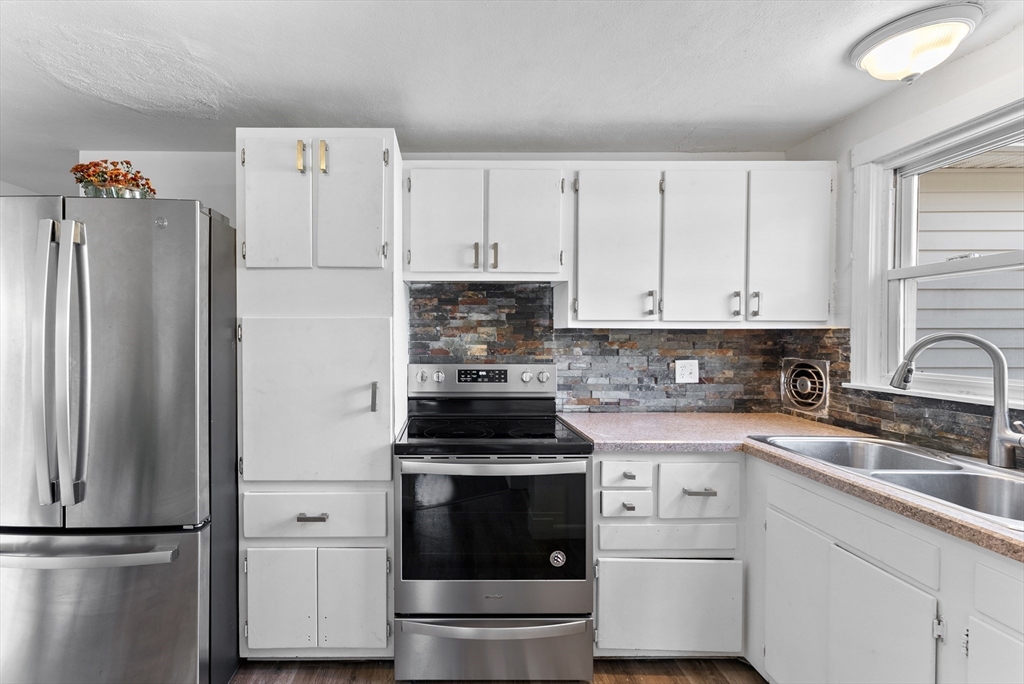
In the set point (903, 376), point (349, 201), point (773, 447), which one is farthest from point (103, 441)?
point (903, 376)

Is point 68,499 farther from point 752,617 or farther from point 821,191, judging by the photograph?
point 821,191

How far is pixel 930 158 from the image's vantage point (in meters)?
1.94

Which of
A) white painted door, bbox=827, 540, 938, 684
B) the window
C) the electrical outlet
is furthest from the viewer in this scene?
the electrical outlet

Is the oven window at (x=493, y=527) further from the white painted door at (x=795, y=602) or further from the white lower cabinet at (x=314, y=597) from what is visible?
the white painted door at (x=795, y=602)

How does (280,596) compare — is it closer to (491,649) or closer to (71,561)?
(71,561)

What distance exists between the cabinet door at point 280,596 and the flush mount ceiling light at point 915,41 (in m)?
2.58

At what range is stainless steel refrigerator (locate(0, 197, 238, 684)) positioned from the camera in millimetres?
1580

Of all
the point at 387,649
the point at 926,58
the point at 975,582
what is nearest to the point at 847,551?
the point at 975,582

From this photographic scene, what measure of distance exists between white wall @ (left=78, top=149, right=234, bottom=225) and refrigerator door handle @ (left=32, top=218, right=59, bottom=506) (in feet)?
3.20

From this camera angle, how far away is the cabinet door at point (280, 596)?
1.90 m

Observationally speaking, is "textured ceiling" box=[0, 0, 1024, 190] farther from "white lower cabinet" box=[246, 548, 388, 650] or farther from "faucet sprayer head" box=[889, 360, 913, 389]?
"white lower cabinet" box=[246, 548, 388, 650]

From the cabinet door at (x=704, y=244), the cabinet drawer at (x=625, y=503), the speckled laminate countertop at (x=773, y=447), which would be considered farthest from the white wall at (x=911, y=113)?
the cabinet drawer at (x=625, y=503)

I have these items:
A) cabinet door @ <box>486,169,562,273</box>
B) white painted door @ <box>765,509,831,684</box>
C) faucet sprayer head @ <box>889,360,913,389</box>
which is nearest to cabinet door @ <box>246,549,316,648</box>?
cabinet door @ <box>486,169,562,273</box>

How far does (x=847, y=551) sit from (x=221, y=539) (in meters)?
2.05
